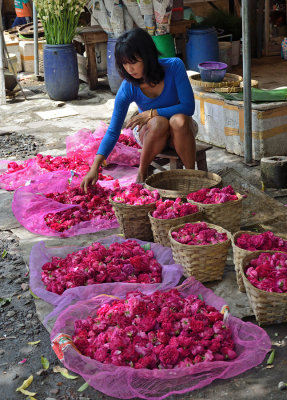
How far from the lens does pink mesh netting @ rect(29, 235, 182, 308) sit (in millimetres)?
3047

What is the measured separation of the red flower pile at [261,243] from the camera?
2996mm

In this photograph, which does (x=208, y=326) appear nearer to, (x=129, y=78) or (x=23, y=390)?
(x=23, y=390)

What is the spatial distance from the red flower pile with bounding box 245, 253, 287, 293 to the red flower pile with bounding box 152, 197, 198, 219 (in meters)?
0.66

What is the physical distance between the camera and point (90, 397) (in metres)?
2.44

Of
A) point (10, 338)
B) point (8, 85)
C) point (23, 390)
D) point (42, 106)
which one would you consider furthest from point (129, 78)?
point (8, 85)

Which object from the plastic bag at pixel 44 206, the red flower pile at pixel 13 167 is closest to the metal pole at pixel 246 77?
the plastic bag at pixel 44 206

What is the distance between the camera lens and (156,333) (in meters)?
2.60

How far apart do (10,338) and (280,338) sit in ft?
4.46

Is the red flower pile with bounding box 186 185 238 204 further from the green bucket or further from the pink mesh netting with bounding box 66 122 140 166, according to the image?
the green bucket

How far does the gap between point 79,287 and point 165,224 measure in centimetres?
68

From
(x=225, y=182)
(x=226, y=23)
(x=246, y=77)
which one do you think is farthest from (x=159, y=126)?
(x=226, y=23)

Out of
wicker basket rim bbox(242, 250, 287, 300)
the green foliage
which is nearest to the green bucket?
the green foliage

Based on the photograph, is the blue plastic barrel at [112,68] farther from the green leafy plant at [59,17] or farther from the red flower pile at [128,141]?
the red flower pile at [128,141]

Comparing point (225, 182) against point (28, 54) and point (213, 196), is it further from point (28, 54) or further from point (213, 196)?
point (28, 54)
